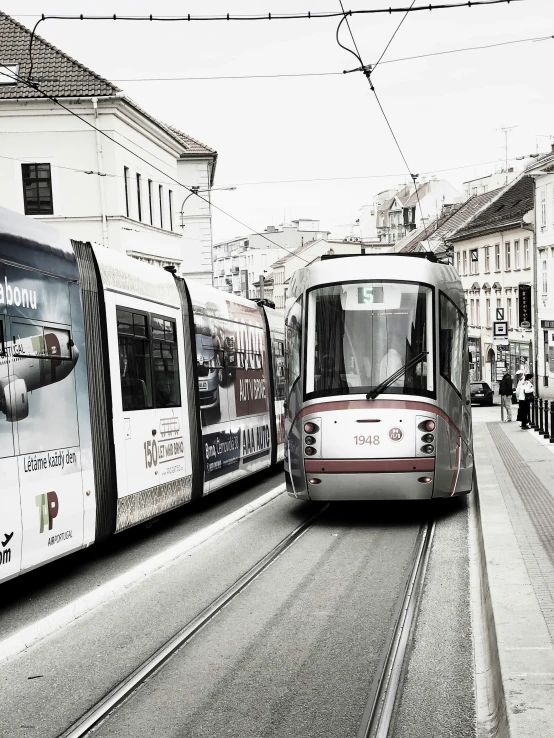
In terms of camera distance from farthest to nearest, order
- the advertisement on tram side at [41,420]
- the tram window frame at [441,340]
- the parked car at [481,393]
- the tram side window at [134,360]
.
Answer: the parked car at [481,393] → the tram window frame at [441,340] → the tram side window at [134,360] → the advertisement on tram side at [41,420]

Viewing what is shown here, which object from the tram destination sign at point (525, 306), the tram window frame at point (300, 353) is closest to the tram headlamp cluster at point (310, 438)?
the tram window frame at point (300, 353)

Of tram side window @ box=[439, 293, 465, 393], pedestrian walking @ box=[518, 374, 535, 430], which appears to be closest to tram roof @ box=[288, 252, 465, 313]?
tram side window @ box=[439, 293, 465, 393]

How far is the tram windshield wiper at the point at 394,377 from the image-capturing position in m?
12.5

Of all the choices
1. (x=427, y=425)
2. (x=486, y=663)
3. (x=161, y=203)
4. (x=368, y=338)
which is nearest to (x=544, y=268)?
(x=161, y=203)

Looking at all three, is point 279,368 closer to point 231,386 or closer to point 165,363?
point 231,386

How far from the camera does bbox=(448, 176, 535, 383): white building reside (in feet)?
216

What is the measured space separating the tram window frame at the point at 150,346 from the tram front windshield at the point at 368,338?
148 cm

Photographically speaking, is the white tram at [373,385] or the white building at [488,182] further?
the white building at [488,182]

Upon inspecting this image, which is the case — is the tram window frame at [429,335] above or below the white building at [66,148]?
below

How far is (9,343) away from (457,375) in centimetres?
662

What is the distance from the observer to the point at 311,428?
498 inches

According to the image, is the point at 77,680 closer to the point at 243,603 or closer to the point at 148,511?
the point at 243,603

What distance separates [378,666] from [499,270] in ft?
217

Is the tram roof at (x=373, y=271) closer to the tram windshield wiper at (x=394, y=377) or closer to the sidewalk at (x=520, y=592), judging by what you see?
the tram windshield wiper at (x=394, y=377)
